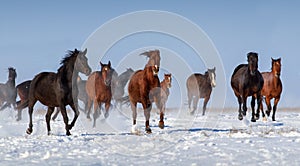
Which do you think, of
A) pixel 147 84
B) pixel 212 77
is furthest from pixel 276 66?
pixel 147 84

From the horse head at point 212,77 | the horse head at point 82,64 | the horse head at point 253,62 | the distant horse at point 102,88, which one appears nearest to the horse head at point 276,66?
the horse head at point 253,62

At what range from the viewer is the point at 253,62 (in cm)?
1647

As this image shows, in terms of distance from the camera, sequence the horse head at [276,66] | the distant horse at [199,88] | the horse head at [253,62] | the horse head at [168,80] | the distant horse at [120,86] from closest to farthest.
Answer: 1. the horse head at [253,62]
2. the horse head at [168,80]
3. the horse head at [276,66]
4. the distant horse at [120,86]
5. the distant horse at [199,88]

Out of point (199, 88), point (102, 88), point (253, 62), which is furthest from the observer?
point (199, 88)

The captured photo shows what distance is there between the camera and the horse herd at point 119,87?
1141cm

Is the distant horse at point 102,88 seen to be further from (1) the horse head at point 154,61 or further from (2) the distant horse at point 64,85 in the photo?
(1) the horse head at point 154,61

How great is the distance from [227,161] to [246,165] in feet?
1.26

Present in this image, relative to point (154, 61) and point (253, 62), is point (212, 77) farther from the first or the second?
point (154, 61)

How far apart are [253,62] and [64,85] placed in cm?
836

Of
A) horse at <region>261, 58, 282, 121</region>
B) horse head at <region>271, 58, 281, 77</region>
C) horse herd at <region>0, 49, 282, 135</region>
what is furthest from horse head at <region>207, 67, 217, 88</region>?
horse head at <region>271, 58, 281, 77</region>

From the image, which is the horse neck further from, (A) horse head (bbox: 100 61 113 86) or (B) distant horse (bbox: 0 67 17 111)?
(A) horse head (bbox: 100 61 113 86)

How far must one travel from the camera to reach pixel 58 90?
11.2 metres

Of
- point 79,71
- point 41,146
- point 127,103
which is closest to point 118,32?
point 79,71

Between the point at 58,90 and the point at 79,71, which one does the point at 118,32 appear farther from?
the point at 58,90
